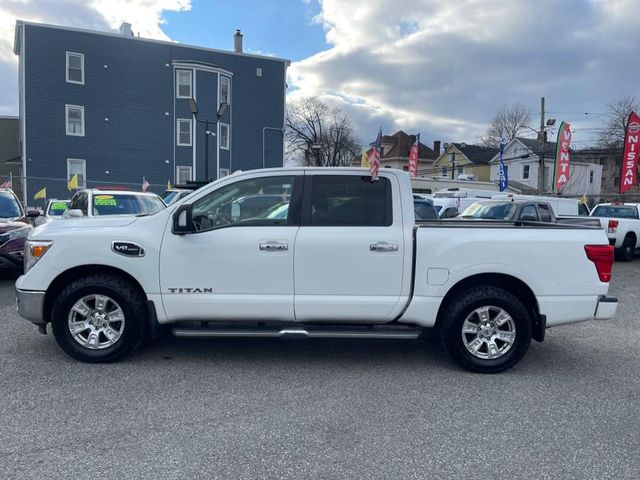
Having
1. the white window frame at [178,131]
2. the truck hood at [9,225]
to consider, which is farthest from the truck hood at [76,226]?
the white window frame at [178,131]

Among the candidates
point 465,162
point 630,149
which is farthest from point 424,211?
point 465,162

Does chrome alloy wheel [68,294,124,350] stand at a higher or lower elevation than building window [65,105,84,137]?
lower

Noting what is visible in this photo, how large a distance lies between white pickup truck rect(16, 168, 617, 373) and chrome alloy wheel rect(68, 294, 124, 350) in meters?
Result: 0.01

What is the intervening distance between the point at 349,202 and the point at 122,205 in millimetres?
6991

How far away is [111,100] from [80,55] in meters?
2.90

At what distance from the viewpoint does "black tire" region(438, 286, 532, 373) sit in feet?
15.2

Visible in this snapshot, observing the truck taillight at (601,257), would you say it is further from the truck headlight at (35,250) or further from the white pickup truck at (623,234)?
the white pickup truck at (623,234)

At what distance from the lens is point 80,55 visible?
28.6m

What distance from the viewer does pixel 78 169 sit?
2911 centimetres

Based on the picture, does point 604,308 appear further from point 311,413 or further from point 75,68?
point 75,68

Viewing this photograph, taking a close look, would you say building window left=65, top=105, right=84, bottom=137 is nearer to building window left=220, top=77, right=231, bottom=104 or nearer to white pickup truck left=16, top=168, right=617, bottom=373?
building window left=220, top=77, right=231, bottom=104

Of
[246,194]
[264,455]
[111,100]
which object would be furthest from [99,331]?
[111,100]

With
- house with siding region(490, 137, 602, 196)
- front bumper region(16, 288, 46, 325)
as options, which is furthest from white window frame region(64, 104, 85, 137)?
house with siding region(490, 137, 602, 196)

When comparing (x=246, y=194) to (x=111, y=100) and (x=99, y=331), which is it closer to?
(x=99, y=331)
